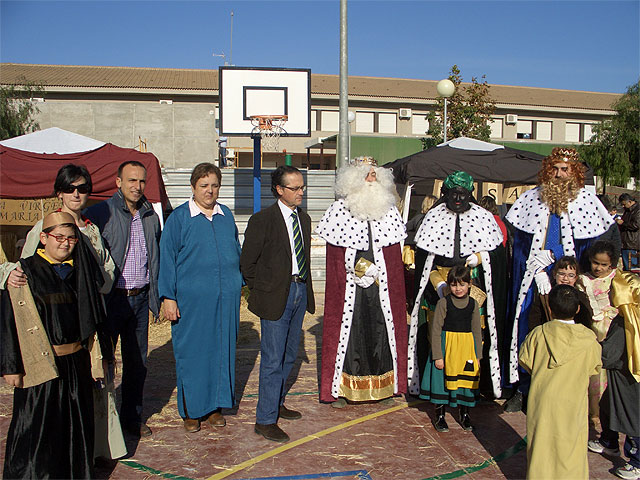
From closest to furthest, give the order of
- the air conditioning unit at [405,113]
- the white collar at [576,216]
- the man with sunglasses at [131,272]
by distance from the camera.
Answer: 1. the man with sunglasses at [131,272]
2. the white collar at [576,216]
3. the air conditioning unit at [405,113]

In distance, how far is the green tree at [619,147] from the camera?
84.1ft

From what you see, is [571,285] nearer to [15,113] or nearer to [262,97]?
[262,97]

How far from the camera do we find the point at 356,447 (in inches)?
167

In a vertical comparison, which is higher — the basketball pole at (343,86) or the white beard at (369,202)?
the basketball pole at (343,86)

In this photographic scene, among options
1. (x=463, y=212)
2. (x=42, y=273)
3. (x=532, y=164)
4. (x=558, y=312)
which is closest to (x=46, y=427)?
(x=42, y=273)

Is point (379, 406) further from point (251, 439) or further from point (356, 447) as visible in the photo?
point (251, 439)

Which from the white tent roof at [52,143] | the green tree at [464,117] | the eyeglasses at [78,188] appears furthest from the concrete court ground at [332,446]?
the green tree at [464,117]

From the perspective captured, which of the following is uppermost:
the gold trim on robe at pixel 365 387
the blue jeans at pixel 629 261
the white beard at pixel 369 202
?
the white beard at pixel 369 202

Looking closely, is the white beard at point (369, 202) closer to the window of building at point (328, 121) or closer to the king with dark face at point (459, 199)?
the king with dark face at point (459, 199)

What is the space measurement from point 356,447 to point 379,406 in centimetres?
93

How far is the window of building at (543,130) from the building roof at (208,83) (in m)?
1.12

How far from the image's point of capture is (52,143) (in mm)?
10414

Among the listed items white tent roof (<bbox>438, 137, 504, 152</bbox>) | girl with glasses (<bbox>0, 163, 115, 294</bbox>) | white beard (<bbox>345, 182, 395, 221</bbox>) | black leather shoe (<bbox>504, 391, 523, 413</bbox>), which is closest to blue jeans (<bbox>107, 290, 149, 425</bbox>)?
girl with glasses (<bbox>0, 163, 115, 294</bbox>)

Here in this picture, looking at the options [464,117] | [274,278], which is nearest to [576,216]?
[274,278]
